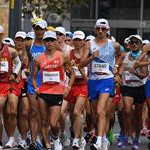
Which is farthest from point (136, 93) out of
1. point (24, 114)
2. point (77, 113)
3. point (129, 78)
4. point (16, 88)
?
point (16, 88)

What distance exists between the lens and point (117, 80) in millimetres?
12914

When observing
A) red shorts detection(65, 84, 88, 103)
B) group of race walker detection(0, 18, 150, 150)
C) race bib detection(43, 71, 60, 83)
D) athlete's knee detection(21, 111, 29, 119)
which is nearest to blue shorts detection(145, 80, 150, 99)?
group of race walker detection(0, 18, 150, 150)

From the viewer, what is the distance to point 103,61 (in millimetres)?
12211

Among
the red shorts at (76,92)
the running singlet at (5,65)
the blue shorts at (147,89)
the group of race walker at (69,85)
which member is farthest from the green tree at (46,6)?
the running singlet at (5,65)

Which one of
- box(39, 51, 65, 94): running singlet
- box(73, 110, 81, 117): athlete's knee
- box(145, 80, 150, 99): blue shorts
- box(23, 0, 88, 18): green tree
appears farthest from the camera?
box(23, 0, 88, 18): green tree

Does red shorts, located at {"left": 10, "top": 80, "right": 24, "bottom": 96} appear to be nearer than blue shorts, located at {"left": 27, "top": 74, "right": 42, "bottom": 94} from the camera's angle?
No

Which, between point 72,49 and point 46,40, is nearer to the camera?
point 46,40

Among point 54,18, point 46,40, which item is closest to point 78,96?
point 46,40

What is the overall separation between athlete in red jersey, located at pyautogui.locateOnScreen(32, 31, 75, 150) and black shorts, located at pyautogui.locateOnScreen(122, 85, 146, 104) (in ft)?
6.72

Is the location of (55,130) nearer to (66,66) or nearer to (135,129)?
(66,66)

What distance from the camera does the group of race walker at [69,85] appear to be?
11758 mm

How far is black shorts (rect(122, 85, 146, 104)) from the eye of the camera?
1366cm

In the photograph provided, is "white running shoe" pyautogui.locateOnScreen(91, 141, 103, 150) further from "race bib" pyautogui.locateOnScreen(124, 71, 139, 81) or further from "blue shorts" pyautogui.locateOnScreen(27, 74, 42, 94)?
"race bib" pyautogui.locateOnScreen(124, 71, 139, 81)

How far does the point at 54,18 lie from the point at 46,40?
14685mm
